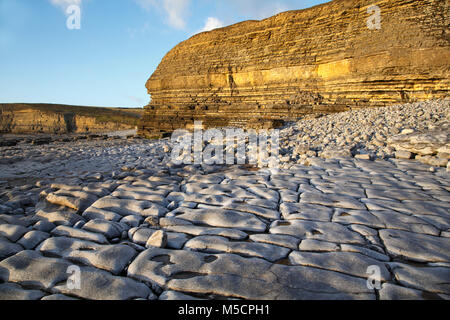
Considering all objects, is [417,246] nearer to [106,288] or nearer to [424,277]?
[424,277]

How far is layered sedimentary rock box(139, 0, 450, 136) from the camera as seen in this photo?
29.0 feet

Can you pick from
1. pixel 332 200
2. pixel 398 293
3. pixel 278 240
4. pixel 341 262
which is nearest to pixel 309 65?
pixel 332 200

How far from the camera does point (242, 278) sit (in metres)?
1.41

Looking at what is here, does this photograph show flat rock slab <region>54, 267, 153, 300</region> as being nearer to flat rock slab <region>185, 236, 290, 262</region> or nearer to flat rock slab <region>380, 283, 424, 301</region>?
flat rock slab <region>185, 236, 290, 262</region>

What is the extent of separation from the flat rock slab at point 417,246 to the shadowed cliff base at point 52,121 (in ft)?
118

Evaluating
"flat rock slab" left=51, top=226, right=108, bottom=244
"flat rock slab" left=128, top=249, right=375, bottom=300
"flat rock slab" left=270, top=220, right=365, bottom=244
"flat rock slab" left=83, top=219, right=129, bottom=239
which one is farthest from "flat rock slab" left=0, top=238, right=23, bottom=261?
"flat rock slab" left=270, top=220, right=365, bottom=244

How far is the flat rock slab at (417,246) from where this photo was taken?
1.62 meters

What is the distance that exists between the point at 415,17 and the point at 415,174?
882 centimetres

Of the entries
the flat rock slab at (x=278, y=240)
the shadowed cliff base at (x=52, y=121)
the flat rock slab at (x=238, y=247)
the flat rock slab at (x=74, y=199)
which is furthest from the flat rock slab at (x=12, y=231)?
the shadowed cliff base at (x=52, y=121)

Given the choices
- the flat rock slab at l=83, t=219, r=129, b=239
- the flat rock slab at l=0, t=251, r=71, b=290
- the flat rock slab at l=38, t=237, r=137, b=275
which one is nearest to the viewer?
the flat rock slab at l=0, t=251, r=71, b=290

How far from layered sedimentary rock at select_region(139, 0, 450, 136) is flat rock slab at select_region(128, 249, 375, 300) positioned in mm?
7521

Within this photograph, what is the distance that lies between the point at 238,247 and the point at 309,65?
1160cm

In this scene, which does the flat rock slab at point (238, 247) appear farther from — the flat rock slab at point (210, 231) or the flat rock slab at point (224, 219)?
the flat rock slab at point (224, 219)

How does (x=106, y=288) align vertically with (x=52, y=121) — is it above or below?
below
